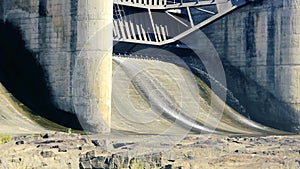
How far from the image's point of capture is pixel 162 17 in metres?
44.5

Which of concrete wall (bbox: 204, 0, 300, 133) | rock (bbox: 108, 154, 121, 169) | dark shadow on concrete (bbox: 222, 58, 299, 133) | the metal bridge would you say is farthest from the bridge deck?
rock (bbox: 108, 154, 121, 169)

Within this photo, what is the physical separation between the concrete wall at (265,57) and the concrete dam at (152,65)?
6 cm

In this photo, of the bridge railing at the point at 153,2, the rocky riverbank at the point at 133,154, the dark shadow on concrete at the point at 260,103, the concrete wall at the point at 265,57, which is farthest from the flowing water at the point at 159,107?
the rocky riverbank at the point at 133,154

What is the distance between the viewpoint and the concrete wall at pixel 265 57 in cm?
3816

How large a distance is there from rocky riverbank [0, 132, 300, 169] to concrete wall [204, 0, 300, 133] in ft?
39.1

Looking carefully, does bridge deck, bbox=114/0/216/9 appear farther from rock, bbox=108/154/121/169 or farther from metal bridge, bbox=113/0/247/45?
rock, bbox=108/154/121/169

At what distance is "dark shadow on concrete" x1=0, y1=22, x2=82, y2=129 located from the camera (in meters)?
30.9

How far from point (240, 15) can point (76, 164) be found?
81.1 feet

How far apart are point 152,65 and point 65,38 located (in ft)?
31.6

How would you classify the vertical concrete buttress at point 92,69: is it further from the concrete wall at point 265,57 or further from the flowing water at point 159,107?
the concrete wall at point 265,57

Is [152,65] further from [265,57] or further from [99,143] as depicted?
[99,143]

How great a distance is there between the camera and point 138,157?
58.7 ft

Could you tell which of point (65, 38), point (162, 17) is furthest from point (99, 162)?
point (162, 17)

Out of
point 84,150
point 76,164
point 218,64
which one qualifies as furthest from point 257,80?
point 76,164
